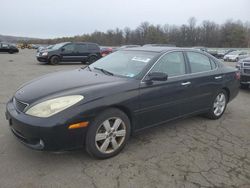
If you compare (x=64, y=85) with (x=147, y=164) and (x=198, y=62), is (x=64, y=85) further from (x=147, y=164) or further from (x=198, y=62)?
(x=198, y=62)

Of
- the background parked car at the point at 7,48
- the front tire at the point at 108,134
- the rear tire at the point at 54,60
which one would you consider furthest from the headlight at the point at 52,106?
the background parked car at the point at 7,48

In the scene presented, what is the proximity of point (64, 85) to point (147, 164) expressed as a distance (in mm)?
1570

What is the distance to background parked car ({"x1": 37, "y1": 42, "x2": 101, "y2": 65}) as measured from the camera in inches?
652

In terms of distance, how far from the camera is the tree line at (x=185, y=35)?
7619 cm

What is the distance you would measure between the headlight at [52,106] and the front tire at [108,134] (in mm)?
374

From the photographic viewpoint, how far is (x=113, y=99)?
10.5ft

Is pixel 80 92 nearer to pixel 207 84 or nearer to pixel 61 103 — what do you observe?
pixel 61 103

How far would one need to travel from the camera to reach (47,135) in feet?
9.20

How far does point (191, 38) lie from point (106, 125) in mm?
86635

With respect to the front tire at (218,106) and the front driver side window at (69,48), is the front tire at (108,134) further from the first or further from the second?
the front driver side window at (69,48)

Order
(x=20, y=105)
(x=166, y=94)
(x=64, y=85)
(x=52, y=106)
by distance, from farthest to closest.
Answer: (x=166, y=94) < (x=64, y=85) < (x=20, y=105) < (x=52, y=106)

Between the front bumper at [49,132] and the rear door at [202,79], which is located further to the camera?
the rear door at [202,79]

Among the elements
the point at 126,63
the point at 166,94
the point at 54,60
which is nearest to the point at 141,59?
the point at 126,63

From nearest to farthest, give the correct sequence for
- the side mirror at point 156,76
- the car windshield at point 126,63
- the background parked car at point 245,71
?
1. the side mirror at point 156,76
2. the car windshield at point 126,63
3. the background parked car at point 245,71
